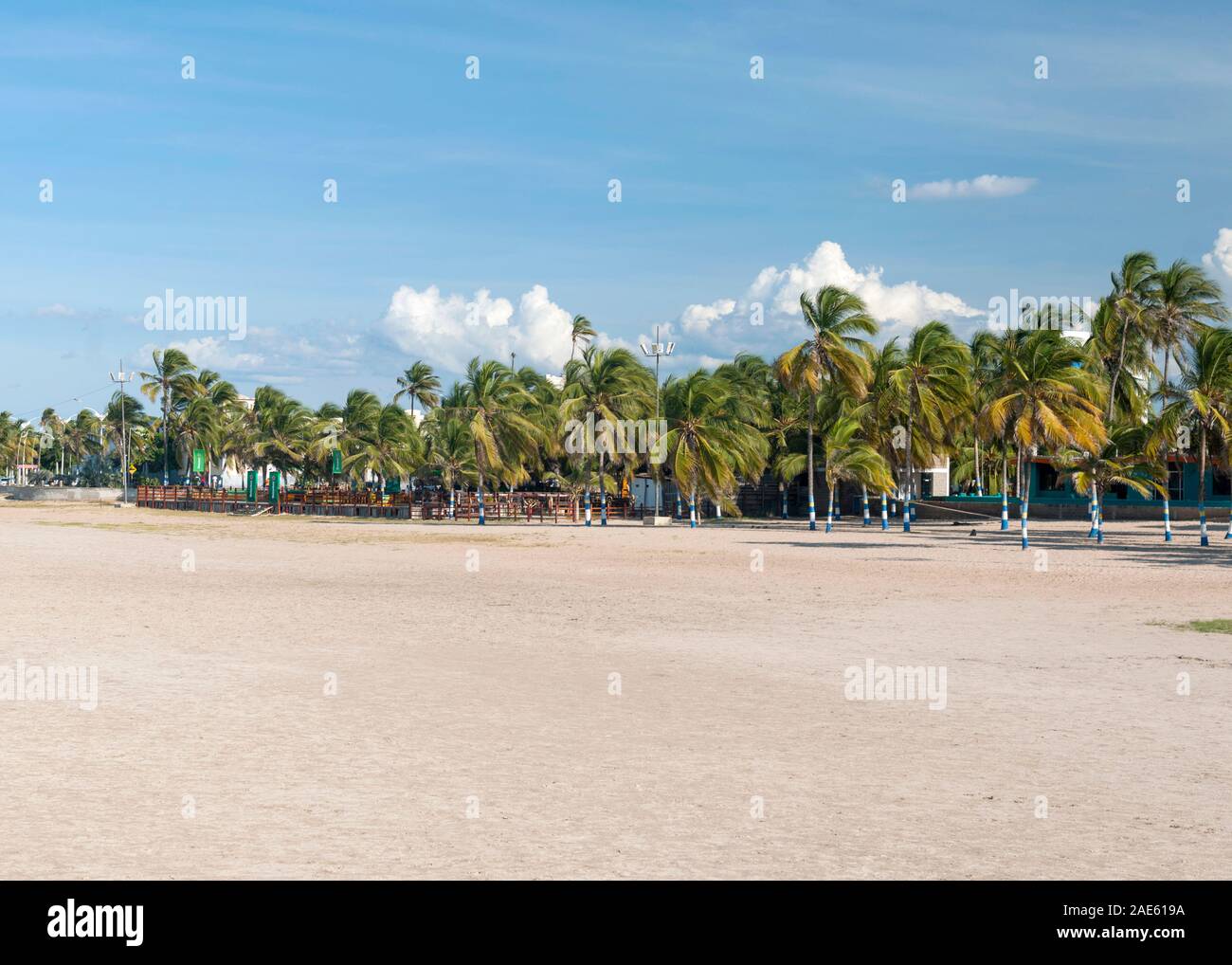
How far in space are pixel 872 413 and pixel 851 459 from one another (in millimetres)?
2963

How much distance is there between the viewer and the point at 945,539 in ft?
149

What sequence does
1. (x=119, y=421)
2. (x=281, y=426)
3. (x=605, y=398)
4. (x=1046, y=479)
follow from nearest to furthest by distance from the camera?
1. (x=605, y=398)
2. (x=1046, y=479)
3. (x=281, y=426)
4. (x=119, y=421)

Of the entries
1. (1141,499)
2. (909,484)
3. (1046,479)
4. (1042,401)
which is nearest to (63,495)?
(1046,479)

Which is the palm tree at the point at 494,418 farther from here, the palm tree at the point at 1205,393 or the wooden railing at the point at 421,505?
the palm tree at the point at 1205,393

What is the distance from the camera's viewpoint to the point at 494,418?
6212 cm

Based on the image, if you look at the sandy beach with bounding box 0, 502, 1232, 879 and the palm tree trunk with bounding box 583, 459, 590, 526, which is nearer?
the sandy beach with bounding box 0, 502, 1232, 879

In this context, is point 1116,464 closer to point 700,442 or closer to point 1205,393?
point 1205,393

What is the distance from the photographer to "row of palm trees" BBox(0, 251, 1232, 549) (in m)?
41.7

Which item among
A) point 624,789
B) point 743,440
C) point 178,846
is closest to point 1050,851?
point 624,789

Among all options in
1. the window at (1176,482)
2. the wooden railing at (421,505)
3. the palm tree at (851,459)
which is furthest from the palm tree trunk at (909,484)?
the window at (1176,482)

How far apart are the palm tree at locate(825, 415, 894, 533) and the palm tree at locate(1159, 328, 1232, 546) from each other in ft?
46.6

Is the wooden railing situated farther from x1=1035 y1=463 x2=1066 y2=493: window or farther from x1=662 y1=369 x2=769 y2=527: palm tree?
x1=1035 y1=463 x2=1066 y2=493: window

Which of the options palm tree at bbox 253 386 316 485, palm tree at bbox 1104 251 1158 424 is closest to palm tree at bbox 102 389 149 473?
palm tree at bbox 253 386 316 485

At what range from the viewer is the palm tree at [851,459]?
54700 millimetres
